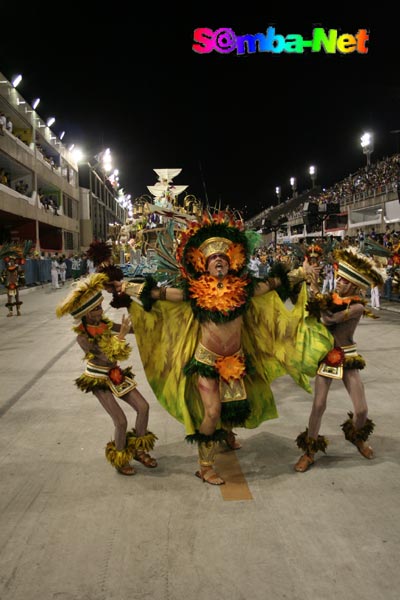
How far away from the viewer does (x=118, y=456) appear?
4.41 m

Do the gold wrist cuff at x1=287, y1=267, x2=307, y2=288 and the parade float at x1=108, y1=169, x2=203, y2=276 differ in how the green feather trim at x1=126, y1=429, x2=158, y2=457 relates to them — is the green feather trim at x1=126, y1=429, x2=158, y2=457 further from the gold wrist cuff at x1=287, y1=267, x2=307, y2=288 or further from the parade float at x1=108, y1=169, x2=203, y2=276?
the parade float at x1=108, y1=169, x2=203, y2=276

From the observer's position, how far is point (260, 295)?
4609 mm

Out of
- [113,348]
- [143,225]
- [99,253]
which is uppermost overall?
[143,225]

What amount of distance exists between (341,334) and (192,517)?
204 centimetres

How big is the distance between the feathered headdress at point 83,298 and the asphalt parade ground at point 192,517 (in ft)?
4.54

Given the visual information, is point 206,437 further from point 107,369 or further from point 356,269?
point 356,269

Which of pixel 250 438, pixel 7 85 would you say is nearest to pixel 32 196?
pixel 7 85

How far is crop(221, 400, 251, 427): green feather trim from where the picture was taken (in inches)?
173

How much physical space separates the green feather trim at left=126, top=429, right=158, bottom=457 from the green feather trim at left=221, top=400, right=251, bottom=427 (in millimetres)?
659

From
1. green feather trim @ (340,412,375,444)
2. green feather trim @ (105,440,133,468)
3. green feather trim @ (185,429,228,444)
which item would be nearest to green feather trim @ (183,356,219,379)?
green feather trim @ (185,429,228,444)

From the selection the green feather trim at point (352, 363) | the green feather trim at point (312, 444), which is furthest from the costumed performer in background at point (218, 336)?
the green feather trim at point (312, 444)

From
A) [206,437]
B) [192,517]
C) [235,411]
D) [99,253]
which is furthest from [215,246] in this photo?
[192,517]

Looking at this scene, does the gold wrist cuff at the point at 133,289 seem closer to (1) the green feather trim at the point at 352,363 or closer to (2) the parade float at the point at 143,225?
(1) the green feather trim at the point at 352,363

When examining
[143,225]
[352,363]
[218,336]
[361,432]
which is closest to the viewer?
[218,336]
